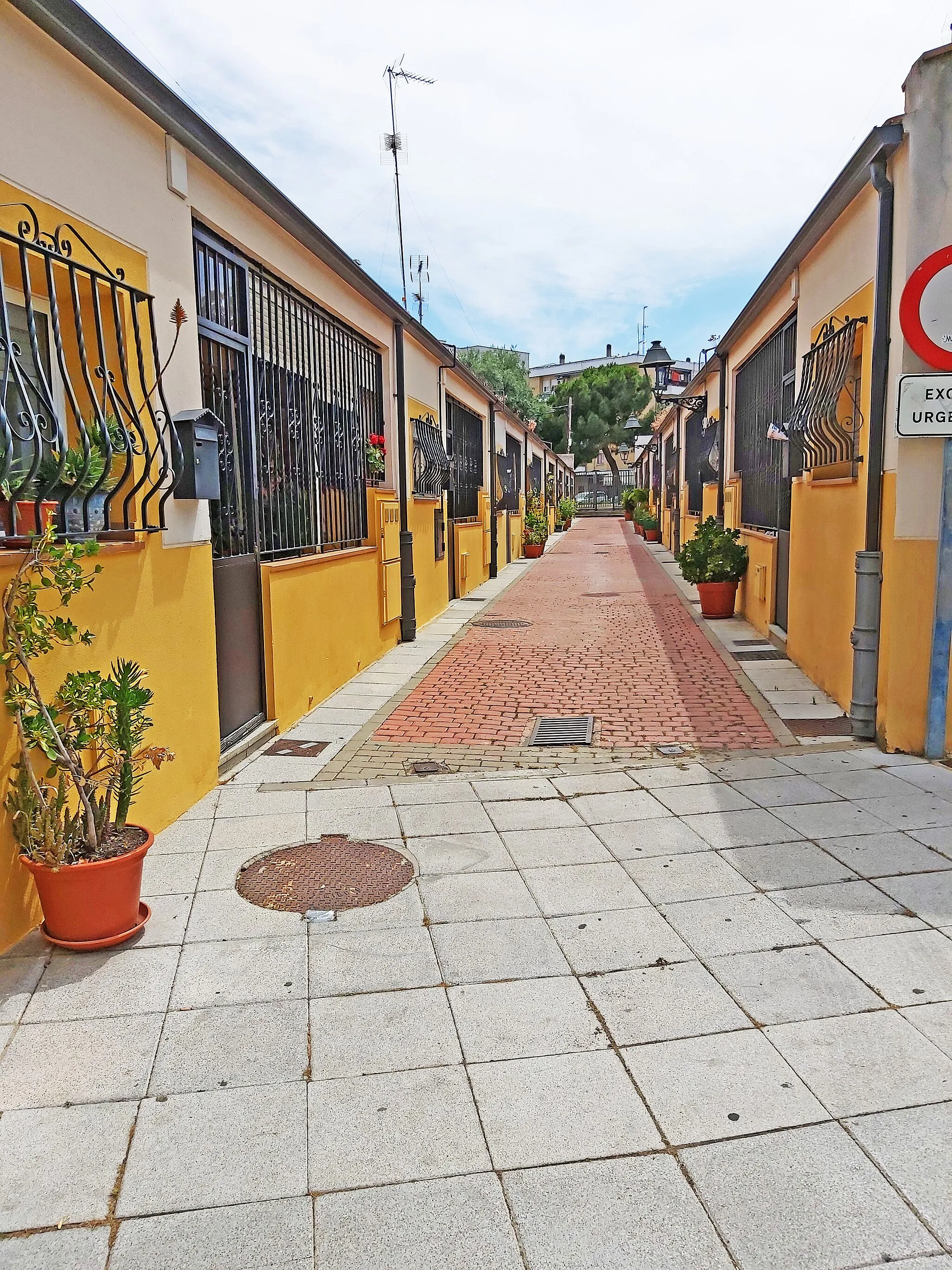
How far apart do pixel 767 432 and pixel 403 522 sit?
423 cm

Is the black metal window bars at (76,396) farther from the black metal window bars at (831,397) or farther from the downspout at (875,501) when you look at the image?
the black metal window bars at (831,397)

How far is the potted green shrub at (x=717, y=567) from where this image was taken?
469 inches

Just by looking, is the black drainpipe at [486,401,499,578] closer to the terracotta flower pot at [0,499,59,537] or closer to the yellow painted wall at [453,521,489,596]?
the yellow painted wall at [453,521,489,596]

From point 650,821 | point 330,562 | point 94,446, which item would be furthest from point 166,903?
point 330,562

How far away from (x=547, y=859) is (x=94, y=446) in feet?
9.08

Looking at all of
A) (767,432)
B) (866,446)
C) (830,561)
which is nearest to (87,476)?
(866,446)

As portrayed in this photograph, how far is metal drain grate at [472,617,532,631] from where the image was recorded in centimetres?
1178

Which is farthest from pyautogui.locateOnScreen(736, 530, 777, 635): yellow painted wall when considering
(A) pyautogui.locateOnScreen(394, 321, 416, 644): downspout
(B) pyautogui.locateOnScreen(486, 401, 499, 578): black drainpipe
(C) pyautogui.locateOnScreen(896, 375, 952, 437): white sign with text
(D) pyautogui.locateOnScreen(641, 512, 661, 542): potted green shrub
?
(D) pyautogui.locateOnScreen(641, 512, 661, 542): potted green shrub

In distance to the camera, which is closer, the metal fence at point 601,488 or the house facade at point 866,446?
the house facade at point 866,446

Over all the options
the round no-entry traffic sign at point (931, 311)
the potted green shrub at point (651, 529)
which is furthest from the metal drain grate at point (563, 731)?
the potted green shrub at point (651, 529)

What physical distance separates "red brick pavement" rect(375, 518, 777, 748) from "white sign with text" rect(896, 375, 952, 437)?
89.0 inches

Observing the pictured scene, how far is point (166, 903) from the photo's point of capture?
384cm

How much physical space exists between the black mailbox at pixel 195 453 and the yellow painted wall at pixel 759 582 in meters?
7.04

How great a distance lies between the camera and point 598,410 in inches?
2319
